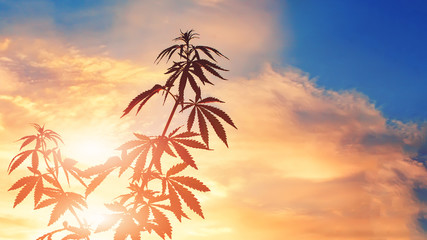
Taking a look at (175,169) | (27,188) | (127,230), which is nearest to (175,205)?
(175,169)

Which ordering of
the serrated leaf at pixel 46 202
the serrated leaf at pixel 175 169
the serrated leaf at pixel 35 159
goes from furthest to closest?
the serrated leaf at pixel 35 159, the serrated leaf at pixel 46 202, the serrated leaf at pixel 175 169

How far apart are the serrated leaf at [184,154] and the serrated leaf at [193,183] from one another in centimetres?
39

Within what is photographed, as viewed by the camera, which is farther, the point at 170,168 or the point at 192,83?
the point at 170,168

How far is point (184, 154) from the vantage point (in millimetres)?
4316

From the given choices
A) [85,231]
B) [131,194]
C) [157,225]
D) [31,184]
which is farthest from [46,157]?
[157,225]

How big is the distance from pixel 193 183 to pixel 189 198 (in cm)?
19

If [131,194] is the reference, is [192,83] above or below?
above

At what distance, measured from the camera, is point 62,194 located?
6000mm

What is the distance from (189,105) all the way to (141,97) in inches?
20.2

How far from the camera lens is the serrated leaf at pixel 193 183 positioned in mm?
4539

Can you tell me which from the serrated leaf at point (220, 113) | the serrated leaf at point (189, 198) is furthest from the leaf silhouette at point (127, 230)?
the serrated leaf at point (220, 113)

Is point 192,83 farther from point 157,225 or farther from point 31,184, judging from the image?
point 31,184

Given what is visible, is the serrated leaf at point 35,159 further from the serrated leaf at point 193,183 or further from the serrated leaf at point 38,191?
the serrated leaf at point 193,183

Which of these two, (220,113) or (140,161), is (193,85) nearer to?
(220,113)
